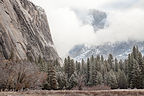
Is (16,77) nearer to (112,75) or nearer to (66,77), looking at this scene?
(66,77)

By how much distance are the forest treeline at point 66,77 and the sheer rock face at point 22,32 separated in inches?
1240

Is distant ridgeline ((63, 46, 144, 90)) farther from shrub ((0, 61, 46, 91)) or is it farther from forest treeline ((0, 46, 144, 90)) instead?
shrub ((0, 61, 46, 91))

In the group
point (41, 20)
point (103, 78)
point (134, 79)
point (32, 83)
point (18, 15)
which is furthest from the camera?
point (41, 20)

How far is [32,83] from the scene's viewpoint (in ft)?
205

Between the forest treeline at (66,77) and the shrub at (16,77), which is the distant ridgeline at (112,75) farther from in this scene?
the shrub at (16,77)

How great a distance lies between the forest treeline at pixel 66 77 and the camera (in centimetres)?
5516

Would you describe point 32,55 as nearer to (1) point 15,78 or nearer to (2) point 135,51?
(2) point 135,51

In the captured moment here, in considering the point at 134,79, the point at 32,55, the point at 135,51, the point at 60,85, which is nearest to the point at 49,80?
the point at 60,85

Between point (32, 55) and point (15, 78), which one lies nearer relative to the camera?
point (15, 78)

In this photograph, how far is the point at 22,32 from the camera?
153750mm

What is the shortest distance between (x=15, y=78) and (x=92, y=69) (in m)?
57.6

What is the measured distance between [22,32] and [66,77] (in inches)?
2590

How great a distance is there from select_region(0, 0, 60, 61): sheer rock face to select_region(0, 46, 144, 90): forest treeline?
31494 millimetres

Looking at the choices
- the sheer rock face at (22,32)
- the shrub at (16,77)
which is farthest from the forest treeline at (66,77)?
the sheer rock face at (22,32)
